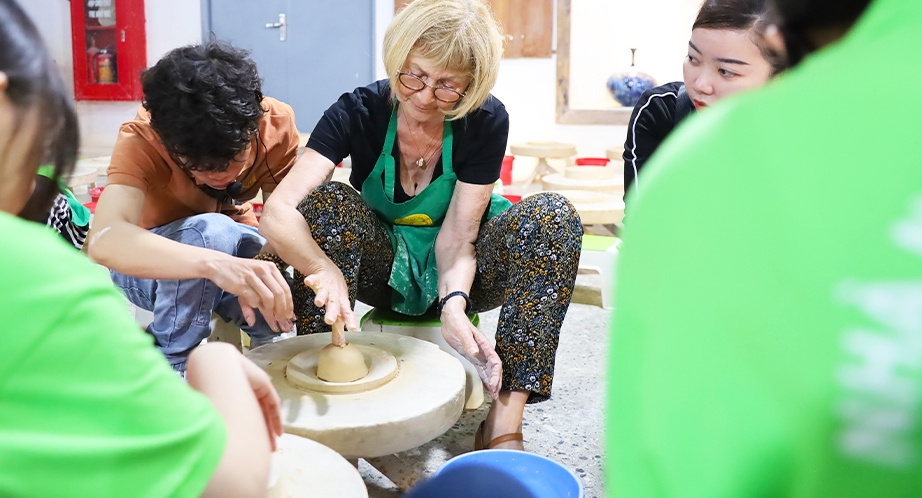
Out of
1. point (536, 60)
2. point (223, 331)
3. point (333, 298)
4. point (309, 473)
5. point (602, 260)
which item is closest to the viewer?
point (309, 473)

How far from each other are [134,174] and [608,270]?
2086 millimetres

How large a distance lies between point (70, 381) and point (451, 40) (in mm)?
1420

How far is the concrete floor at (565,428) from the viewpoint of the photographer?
5.97ft

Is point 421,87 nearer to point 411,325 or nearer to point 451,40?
point 451,40

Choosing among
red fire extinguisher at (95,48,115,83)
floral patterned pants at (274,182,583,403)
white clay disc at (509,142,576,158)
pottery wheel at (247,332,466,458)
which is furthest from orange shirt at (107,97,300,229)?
red fire extinguisher at (95,48,115,83)

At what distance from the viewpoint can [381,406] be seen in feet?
4.85

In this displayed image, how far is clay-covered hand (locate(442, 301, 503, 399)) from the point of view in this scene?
1.77 m

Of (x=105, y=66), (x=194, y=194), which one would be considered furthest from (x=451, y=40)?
(x=105, y=66)

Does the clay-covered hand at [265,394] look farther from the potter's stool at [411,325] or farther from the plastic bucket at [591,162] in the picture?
the plastic bucket at [591,162]

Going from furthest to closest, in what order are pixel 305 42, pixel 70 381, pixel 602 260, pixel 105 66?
1. pixel 105 66
2. pixel 305 42
3. pixel 602 260
4. pixel 70 381

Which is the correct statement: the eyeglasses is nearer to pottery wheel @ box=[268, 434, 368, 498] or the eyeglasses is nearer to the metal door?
pottery wheel @ box=[268, 434, 368, 498]

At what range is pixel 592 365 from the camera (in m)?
2.61

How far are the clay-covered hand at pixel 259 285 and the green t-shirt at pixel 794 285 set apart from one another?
1311 mm

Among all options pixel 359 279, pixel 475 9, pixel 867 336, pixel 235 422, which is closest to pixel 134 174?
pixel 359 279
